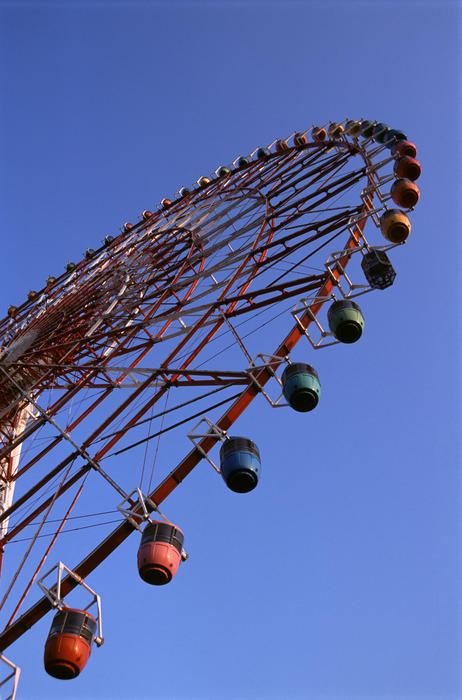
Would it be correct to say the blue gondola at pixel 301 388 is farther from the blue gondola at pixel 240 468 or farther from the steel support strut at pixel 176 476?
the blue gondola at pixel 240 468

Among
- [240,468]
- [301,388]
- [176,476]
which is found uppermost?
[301,388]

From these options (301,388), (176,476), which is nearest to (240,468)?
→ (176,476)

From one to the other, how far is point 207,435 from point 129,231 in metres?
13.3

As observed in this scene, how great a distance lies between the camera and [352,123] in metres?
16.4

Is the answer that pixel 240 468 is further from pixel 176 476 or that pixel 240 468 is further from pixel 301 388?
pixel 301 388

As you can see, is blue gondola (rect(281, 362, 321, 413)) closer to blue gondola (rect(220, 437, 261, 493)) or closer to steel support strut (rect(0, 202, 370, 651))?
steel support strut (rect(0, 202, 370, 651))

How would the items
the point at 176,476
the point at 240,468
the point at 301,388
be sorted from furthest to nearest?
the point at 301,388
the point at 176,476
the point at 240,468

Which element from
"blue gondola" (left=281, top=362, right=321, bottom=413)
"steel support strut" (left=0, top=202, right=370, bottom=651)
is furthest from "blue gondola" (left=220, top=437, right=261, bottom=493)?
"blue gondola" (left=281, top=362, right=321, bottom=413)

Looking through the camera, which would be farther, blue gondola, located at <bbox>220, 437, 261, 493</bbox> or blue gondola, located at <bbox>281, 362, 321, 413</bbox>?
blue gondola, located at <bbox>281, 362, 321, 413</bbox>

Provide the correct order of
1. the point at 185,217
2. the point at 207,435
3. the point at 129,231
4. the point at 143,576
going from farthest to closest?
the point at 129,231 → the point at 185,217 → the point at 207,435 → the point at 143,576

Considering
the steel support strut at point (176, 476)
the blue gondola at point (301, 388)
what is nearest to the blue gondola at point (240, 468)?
the steel support strut at point (176, 476)

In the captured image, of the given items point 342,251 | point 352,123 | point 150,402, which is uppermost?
point 352,123

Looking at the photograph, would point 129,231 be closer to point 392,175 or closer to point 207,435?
point 392,175

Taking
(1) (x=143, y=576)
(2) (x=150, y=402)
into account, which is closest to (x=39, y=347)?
(2) (x=150, y=402)
